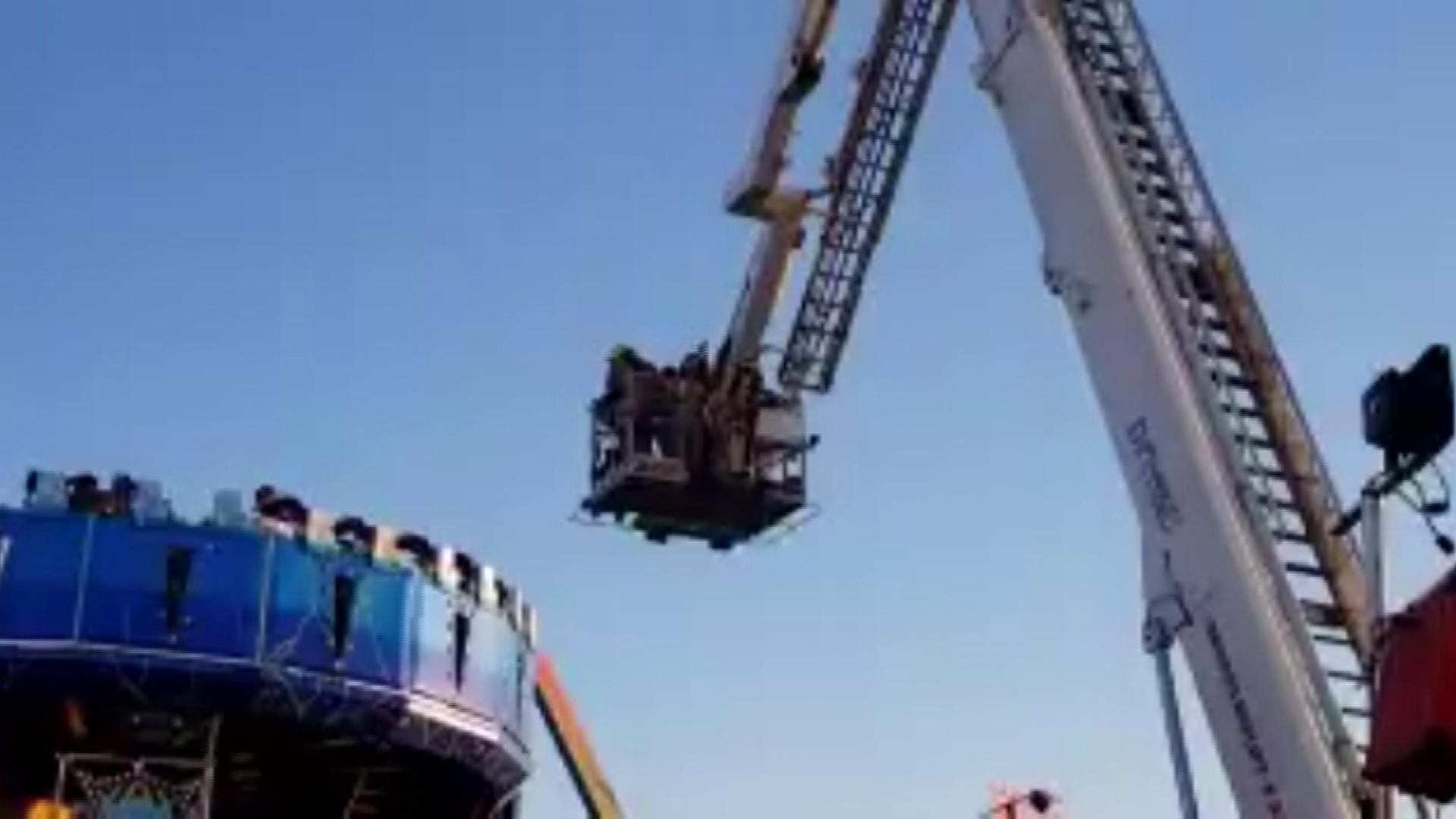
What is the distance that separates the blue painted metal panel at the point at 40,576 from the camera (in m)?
49.8

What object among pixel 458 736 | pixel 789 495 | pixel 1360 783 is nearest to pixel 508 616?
pixel 458 736

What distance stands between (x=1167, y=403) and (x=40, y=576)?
3950cm

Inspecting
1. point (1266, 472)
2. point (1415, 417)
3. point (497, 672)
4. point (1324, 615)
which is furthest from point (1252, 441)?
point (497, 672)

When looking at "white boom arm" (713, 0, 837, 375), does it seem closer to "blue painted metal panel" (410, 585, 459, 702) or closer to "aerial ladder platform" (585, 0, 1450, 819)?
"aerial ladder platform" (585, 0, 1450, 819)

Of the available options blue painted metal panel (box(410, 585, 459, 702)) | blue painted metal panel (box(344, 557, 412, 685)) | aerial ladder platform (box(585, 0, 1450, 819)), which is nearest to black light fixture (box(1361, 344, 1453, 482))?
aerial ladder platform (box(585, 0, 1450, 819))

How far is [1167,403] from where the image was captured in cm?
1620

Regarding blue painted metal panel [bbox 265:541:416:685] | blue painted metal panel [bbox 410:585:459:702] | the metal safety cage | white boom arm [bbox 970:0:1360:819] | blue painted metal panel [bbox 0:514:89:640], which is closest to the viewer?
white boom arm [bbox 970:0:1360:819]

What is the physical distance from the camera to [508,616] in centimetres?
6069

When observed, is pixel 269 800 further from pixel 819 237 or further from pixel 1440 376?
pixel 1440 376

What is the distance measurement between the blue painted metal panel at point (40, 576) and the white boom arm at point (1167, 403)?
119 ft

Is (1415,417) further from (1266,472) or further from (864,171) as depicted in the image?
(864,171)

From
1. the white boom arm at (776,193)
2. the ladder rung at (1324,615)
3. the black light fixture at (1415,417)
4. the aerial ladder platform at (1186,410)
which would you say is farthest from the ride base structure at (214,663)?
the black light fixture at (1415,417)

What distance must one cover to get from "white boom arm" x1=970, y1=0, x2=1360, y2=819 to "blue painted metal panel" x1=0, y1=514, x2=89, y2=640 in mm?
36395

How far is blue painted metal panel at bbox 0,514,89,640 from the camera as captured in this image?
163ft
